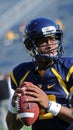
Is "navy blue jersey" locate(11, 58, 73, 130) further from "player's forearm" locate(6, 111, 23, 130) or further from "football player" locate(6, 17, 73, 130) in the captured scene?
"player's forearm" locate(6, 111, 23, 130)

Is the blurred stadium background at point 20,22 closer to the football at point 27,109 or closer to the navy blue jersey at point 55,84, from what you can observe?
the navy blue jersey at point 55,84

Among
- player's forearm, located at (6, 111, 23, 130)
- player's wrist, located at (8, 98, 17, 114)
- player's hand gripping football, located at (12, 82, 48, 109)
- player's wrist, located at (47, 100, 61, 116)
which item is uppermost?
player's hand gripping football, located at (12, 82, 48, 109)

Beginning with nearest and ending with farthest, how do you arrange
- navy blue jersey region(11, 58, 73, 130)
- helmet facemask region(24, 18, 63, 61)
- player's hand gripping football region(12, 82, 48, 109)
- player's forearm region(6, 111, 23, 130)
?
1. player's hand gripping football region(12, 82, 48, 109)
2. navy blue jersey region(11, 58, 73, 130)
3. helmet facemask region(24, 18, 63, 61)
4. player's forearm region(6, 111, 23, 130)

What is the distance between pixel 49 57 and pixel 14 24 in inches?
545

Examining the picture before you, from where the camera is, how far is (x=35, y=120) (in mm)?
3508

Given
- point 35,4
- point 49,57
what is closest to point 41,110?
point 49,57

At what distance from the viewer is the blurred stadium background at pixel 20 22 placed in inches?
654

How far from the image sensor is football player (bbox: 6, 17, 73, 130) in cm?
345

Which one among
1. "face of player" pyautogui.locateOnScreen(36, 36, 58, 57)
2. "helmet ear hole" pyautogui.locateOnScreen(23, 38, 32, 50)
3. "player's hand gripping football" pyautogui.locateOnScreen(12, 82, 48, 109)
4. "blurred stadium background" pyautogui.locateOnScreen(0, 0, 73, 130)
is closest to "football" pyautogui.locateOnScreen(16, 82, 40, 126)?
"player's hand gripping football" pyautogui.locateOnScreen(12, 82, 48, 109)

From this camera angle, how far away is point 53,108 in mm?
3418

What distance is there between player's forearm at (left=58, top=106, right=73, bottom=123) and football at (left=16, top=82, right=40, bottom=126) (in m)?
0.16

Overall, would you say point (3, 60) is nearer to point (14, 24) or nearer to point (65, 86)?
point (14, 24)

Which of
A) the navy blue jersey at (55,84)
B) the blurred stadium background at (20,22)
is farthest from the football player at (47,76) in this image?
the blurred stadium background at (20,22)

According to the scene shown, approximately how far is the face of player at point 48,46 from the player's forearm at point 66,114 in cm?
43
